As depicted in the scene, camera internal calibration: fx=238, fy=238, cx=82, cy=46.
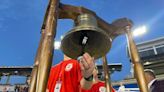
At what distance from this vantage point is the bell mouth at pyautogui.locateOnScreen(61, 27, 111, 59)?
1.29m

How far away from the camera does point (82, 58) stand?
46.6 inches

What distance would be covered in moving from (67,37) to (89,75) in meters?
0.25

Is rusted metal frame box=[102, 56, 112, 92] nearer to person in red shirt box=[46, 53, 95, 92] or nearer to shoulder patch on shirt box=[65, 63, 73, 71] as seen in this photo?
person in red shirt box=[46, 53, 95, 92]

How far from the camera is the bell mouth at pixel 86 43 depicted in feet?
4.25

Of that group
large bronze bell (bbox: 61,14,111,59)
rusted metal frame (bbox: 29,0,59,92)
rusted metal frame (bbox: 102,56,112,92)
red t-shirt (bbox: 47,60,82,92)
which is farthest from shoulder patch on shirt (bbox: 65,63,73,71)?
rusted metal frame (bbox: 29,0,59,92)

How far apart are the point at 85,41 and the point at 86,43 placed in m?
0.03

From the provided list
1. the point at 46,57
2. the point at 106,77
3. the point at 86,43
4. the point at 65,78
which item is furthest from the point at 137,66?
the point at 65,78

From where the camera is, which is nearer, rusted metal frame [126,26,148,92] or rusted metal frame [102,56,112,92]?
rusted metal frame [126,26,148,92]

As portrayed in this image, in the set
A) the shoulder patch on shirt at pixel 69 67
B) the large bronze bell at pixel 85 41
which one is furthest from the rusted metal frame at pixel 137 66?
the shoulder patch on shirt at pixel 69 67

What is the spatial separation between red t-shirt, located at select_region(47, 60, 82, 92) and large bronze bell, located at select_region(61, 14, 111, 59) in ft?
2.19

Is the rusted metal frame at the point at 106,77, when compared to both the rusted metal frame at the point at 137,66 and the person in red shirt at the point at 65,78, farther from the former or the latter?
the rusted metal frame at the point at 137,66

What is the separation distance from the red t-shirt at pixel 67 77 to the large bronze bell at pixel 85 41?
2.19 ft

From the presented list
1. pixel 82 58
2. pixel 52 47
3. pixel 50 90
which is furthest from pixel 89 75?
pixel 50 90

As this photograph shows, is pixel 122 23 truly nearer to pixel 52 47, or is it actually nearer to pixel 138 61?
pixel 138 61
